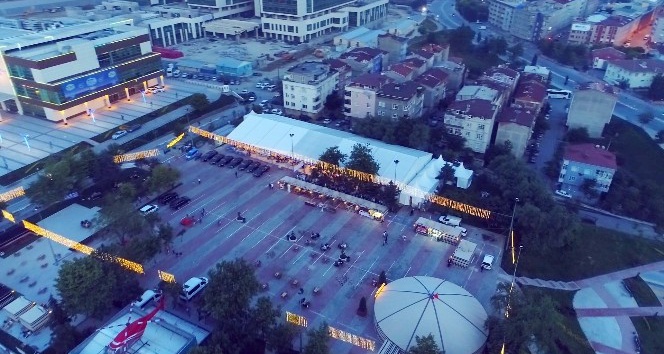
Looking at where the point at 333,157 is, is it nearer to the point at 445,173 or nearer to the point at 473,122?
the point at 445,173

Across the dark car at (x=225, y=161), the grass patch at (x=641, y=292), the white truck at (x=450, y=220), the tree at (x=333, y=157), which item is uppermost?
the tree at (x=333, y=157)

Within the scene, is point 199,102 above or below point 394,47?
below

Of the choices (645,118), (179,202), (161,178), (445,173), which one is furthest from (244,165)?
(645,118)

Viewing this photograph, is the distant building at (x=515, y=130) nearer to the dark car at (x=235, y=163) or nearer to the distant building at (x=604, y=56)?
the dark car at (x=235, y=163)

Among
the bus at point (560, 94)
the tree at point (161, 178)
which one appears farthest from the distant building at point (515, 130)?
the tree at point (161, 178)

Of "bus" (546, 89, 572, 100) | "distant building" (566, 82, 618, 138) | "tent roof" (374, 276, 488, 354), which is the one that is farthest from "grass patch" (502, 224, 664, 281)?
"bus" (546, 89, 572, 100)

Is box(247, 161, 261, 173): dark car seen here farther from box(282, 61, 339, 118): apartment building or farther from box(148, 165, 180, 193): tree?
box(282, 61, 339, 118): apartment building

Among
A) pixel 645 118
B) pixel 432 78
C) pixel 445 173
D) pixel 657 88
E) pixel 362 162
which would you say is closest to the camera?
pixel 362 162
